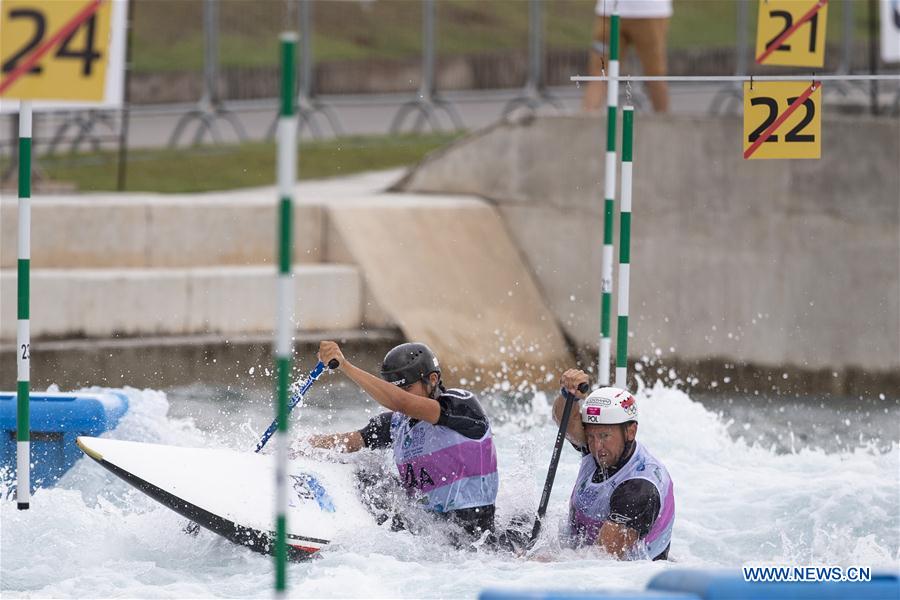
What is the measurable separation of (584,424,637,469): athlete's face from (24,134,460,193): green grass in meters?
8.12

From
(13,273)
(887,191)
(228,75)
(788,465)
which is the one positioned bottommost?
(788,465)

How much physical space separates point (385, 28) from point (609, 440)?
10587 mm

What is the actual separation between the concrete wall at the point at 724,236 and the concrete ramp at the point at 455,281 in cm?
26

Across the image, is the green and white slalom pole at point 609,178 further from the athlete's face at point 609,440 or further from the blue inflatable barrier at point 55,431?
the blue inflatable barrier at point 55,431

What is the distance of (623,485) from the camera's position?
6.27 meters

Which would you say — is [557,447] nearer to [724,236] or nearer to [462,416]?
[462,416]

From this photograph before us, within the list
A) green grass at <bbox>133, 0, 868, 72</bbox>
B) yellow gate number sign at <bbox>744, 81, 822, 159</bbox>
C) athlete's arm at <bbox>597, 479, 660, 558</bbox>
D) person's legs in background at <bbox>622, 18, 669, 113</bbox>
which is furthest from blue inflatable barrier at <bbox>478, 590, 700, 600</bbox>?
green grass at <bbox>133, 0, 868, 72</bbox>

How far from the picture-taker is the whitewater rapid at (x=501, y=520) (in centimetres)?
642

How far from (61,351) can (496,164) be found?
13.1ft

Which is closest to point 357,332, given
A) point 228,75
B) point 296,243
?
point 296,243

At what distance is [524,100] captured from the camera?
16.1 metres

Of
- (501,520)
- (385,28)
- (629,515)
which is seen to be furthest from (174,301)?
(385,28)

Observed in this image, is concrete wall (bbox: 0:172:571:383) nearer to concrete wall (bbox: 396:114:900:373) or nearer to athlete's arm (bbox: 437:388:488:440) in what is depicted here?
concrete wall (bbox: 396:114:900:373)

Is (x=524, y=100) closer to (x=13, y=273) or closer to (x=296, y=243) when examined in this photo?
(x=296, y=243)
